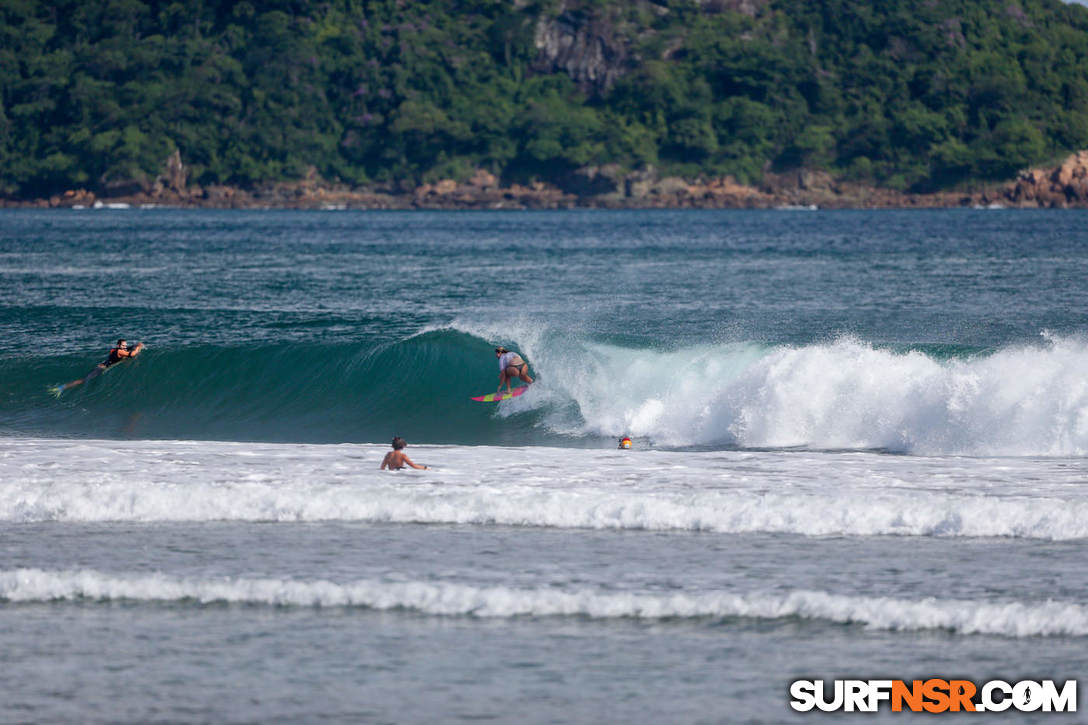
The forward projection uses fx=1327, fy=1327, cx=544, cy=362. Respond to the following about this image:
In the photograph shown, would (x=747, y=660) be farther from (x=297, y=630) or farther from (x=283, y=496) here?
(x=283, y=496)

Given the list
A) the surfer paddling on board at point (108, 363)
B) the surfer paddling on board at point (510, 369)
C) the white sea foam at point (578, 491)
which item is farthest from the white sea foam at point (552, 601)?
the surfer paddling on board at point (108, 363)

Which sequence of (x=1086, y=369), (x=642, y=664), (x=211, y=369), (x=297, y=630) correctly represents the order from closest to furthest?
(x=642, y=664) → (x=297, y=630) → (x=1086, y=369) → (x=211, y=369)

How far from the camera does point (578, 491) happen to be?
50.2 ft

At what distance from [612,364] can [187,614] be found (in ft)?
52.8

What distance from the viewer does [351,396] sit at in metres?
27.3

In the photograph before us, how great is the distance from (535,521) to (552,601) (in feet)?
9.84

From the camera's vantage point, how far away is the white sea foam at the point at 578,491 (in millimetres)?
14031

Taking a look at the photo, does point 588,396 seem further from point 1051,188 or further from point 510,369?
point 1051,188

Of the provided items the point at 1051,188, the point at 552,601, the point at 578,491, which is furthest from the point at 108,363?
the point at 1051,188

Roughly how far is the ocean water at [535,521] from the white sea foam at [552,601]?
0.03 m

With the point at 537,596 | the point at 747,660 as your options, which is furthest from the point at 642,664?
the point at 537,596

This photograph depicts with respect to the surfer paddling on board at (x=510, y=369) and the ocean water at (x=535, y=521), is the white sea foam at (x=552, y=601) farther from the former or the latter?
the surfer paddling on board at (x=510, y=369)

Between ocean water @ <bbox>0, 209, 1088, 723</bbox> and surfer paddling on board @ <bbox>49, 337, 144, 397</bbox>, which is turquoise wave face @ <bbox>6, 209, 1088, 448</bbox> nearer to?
ocean water @ <bbox>0, 209, 1088, 723</bbox>

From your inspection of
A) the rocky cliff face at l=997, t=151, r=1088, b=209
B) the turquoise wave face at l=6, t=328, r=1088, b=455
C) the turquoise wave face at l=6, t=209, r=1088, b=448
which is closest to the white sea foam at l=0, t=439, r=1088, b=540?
the turquoise wave face at l=6, t=328, r=1088, b=455
